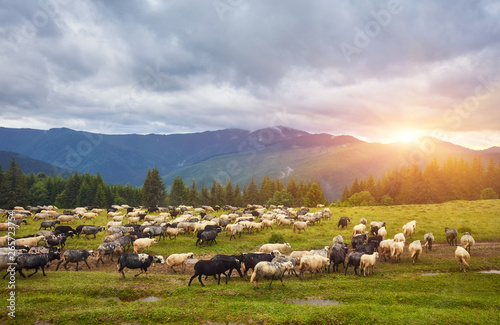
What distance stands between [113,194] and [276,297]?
10140 centimetres

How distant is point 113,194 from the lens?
100m

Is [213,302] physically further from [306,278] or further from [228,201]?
[228,201]

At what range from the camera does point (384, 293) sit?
1522cm

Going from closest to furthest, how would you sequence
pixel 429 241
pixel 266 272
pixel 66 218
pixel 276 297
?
pixel 276 297 → pixel 266 272 → pixel 429 241 → pixel 66 218

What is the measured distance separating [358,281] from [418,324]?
18.2 ft

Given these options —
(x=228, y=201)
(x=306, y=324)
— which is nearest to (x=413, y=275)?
(x=306, y=324)

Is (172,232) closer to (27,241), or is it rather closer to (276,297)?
(27,241)

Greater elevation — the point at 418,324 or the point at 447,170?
the point at 447,170

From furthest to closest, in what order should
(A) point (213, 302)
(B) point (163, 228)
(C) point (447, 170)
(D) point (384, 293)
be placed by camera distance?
(C) point (447, 170) → (B) point (163, 228) → (D) point (384, 293) → (A) point (213, 302)

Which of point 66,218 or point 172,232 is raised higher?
point 66,218

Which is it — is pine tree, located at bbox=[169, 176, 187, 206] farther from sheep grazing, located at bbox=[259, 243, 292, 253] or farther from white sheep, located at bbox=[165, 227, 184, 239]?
sheep grazing, located at bbox=[259, 243, 292, 253]

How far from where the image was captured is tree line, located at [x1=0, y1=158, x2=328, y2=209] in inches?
3066

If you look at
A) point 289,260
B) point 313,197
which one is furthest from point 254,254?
point 313,197

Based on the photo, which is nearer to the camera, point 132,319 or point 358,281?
point 132,319
